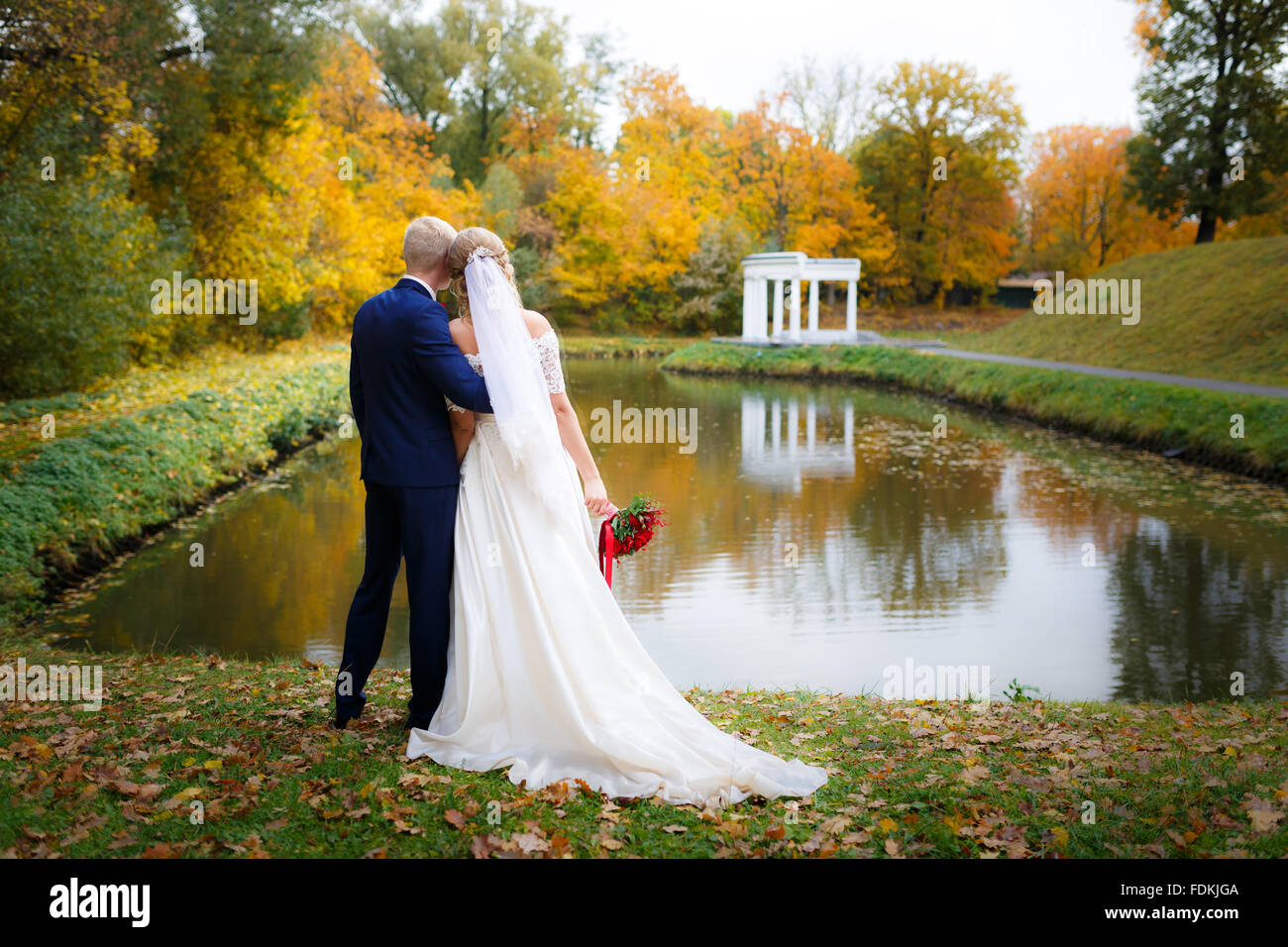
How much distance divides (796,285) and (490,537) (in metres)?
35.7

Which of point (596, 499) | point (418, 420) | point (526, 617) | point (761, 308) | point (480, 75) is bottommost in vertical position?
point (526, 617)

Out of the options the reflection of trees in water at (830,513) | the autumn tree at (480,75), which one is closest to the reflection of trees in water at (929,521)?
the reflection of trees in water at (830,513)

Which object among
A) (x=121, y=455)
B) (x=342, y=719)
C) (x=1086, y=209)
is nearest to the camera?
(x=342, y=719)

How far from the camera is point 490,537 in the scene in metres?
4.54

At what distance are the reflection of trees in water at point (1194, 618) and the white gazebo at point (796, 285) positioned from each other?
2909 cm

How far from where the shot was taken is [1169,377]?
23.5 meters

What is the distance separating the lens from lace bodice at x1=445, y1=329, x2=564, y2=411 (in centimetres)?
459

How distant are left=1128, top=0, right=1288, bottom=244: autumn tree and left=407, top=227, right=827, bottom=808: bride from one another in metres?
34.3

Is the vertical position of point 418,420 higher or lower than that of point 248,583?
higher

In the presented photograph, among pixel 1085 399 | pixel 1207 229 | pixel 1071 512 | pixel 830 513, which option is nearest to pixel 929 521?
pixel 830 513

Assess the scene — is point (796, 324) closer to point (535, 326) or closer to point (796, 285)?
point (796, 285)

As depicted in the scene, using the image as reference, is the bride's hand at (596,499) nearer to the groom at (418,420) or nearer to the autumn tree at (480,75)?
the groom at (418,420)

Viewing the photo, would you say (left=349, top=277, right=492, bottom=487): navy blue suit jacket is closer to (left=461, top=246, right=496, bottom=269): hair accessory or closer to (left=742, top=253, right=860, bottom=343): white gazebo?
(left=461, top=246, right=496, bottom=269): hair accessory

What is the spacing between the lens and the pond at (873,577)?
783cm
